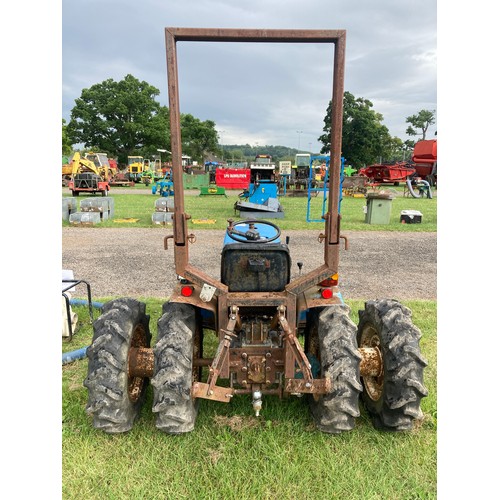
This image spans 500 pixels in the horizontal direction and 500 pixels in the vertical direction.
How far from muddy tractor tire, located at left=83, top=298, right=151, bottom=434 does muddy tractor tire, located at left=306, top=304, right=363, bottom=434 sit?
1.43 meters

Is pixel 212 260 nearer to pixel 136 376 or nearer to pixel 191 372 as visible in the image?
pixel 136 376

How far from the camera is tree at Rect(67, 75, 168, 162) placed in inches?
2025

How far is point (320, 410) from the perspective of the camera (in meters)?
2.86

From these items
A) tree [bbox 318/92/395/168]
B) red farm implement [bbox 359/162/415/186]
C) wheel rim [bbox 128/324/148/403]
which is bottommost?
wheel rim [bbox 128/324/148/403]

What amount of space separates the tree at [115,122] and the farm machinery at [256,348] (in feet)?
172

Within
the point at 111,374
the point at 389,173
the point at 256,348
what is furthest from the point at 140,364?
the point at 389,173

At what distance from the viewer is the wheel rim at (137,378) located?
321cm

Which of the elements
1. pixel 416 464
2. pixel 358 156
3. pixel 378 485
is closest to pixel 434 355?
pixel 416 464

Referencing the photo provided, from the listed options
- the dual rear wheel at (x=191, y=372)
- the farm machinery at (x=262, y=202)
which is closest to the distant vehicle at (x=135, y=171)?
the farm machinery at (x=262, y=202)

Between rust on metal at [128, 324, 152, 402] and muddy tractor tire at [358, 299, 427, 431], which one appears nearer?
muddy tractor tire at [358, 299, 427, 431]

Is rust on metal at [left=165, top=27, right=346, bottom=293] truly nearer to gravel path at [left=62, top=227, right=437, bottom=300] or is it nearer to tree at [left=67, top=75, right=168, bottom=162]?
gravel path at [left=62, top=227, right=437, bottom=300]

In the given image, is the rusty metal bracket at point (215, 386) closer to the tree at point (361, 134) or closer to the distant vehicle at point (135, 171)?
the distant vehicle at point (135, 171)

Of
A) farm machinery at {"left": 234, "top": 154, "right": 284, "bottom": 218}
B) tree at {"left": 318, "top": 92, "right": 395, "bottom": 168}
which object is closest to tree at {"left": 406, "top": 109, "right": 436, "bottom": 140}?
tree at {"left": 318, "top": 92, "right": 395, "bottom": 168}

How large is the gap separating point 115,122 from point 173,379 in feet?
182
